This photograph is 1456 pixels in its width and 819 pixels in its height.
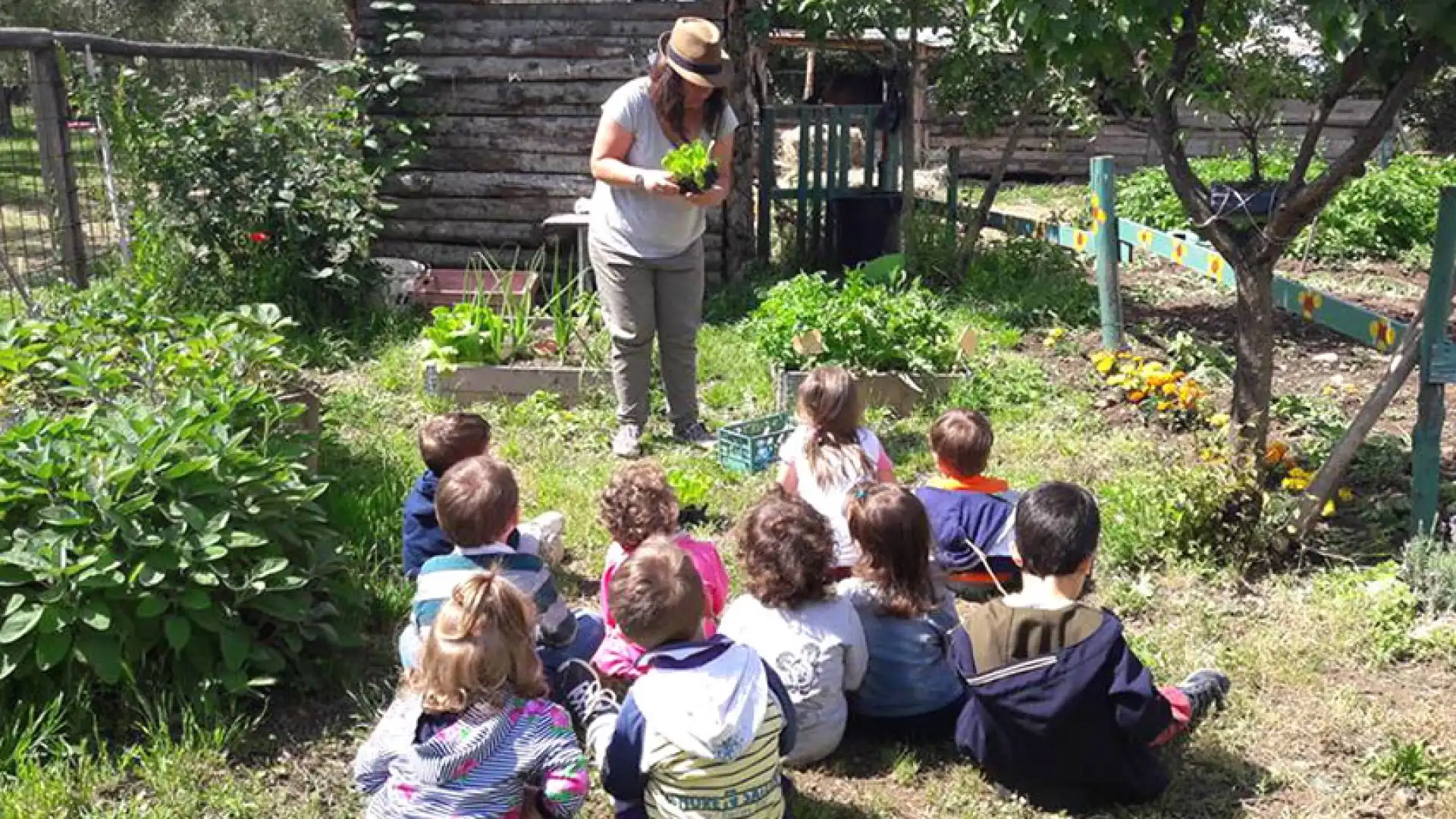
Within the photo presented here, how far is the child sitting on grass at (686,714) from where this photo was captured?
3043 mm

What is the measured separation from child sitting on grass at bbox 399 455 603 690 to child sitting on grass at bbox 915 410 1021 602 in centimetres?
134

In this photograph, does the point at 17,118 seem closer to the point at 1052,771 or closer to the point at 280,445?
the point at 280,445

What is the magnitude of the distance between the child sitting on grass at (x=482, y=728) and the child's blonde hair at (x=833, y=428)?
1.73 metres

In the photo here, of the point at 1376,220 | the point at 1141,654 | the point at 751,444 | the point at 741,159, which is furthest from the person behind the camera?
the point at 1376,220

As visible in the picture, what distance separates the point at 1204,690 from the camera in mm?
4016

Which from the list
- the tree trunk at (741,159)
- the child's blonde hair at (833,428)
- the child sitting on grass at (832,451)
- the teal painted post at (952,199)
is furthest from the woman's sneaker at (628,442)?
the teal painted post at (952,199)

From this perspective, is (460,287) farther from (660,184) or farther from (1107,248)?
(1107,248)

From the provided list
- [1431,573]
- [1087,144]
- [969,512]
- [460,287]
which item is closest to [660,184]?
[969,512]

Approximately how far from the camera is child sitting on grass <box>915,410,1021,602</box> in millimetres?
4574

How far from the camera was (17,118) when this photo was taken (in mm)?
12008

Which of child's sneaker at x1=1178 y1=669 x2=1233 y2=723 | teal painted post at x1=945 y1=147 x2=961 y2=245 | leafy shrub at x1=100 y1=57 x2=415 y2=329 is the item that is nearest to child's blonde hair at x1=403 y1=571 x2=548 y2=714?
child's sneaker at x1=1178 y1=669 x2=1233 y2=723

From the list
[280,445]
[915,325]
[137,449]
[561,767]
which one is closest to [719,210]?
[915,325]

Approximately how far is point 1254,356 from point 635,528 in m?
2.78

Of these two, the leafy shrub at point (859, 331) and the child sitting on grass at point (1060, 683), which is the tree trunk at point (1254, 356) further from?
the child sitting on grass at point (1060, 683)
